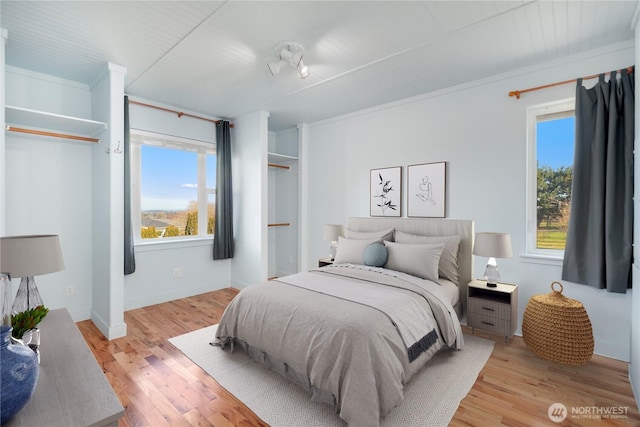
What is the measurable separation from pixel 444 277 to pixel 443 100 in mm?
2016

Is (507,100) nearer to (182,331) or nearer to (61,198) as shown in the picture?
(182,331)

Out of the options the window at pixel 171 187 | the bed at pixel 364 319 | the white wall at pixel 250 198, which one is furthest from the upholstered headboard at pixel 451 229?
the window at pixel 171 187

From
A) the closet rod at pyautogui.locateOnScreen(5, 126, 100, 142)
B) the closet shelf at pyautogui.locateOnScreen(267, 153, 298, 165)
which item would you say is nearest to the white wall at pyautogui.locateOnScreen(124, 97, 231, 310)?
the closet rod at pyautogui.locateOnScreen(5, 126, 100, 142)

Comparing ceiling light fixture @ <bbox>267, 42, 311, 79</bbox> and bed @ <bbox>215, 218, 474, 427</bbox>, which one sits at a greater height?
ceiling light fixture @ <bbox>267, 42, 311, 79</bbox>

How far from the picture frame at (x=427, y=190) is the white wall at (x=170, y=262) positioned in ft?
9.62

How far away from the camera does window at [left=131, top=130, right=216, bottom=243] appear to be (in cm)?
390

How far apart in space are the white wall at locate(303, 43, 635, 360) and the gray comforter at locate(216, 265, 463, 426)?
1.15 m

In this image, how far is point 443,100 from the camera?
3.50 metres

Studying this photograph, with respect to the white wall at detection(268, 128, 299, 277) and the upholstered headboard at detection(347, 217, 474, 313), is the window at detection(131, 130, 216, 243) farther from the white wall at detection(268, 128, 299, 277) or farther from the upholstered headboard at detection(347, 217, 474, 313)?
the upholstered headboard at detection(347, 217, 474, 313)

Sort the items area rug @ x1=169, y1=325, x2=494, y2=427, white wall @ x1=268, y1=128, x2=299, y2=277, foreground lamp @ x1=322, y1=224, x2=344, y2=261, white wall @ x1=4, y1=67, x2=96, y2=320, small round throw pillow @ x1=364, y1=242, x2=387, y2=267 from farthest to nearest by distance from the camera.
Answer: white wall @ x1=268, y1=128, x2=299, y2=277, foreground lamp @ x1=322, y1=224, x2=344, y2=261, small round throw pillow @ x1=364, y1=242, x2=387, y2=267, white wall @ x1=4, y1=67, x2=96, y2=320, area rug @ x1=169, y1=325, x2=494, y2=427

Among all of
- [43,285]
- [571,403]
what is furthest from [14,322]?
[571,403]

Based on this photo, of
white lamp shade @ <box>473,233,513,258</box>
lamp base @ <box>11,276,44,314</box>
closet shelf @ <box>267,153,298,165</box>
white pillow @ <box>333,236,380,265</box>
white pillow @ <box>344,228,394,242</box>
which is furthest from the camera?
closet shelf @ <box>267,153,298,165</box>

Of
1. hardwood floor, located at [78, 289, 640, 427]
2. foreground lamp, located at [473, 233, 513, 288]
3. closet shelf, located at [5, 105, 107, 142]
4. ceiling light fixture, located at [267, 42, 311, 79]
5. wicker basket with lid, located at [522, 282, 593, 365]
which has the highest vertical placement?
ceiling light fixture, located at [267, 42, 311, 79]

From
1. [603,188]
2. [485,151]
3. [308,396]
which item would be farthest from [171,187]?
[603,188]
